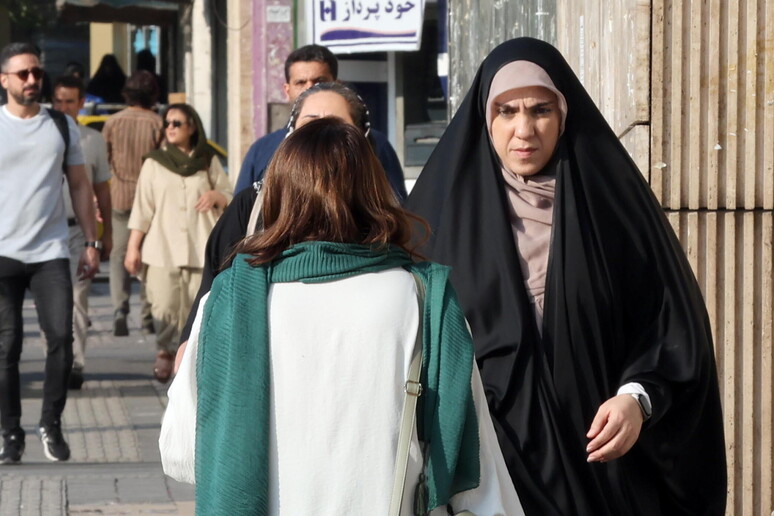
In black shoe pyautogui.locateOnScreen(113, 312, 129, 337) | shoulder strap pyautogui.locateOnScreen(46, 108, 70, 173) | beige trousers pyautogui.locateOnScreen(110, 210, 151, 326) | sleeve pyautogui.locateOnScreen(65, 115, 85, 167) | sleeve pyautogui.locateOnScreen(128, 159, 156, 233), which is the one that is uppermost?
shoulder strap pyautogui.locateOnScreen(46, 108, 70, 173)

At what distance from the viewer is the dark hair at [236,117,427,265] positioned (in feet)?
9.52

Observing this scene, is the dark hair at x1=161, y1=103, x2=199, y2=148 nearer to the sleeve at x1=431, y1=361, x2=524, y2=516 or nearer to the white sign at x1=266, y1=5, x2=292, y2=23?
the white sign at x1=266, y1=5, x2=292, y2=23

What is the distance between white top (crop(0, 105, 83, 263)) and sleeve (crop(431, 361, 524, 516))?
15.5 feet

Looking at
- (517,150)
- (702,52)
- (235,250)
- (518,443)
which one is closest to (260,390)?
(235,250)

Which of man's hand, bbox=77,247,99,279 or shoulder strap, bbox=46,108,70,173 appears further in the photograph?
man's hand, bbox=77,247,99,279

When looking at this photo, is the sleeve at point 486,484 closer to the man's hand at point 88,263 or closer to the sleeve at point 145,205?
the man's hand at point 88,263

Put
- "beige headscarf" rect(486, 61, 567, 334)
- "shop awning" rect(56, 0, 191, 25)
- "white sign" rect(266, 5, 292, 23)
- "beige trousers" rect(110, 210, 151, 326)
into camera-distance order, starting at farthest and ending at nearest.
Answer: "shop awning" rect(56, 0, 191, 25) < "white sign" rect(266, 5, 292, 23) < "beige trousers" rect(110, 210, 151, 326) < "beige headscarf" rect(486, 61, 567, 334)

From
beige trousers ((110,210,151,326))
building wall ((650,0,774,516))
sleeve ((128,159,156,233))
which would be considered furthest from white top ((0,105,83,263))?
beige trousers ((110,210,151,326))

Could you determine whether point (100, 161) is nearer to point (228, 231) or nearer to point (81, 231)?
point (81, 231)

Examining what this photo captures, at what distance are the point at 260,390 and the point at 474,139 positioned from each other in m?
1.32

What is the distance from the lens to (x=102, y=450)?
7715mm

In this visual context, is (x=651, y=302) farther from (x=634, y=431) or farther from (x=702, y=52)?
(x=702, y=52)

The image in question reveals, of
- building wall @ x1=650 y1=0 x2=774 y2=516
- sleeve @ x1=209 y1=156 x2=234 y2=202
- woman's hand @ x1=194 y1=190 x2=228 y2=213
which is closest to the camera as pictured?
building wall @ x1=650 y1=0 x2=774 y2=516

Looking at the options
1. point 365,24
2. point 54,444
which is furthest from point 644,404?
point 365,24
